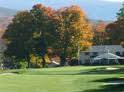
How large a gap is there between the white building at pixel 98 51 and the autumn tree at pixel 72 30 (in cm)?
1992

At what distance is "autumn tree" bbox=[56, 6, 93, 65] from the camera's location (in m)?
105

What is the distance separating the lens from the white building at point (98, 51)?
129 m

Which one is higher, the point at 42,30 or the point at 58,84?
the point at 42,30

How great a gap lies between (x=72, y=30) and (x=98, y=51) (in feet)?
94.0

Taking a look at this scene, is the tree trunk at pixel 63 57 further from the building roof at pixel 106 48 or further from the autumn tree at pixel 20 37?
the building roof at pixel 106 48

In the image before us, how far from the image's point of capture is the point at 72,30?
349 feet

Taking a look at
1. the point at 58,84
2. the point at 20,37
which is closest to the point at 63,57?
the point at 20,37

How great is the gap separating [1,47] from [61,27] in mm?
26888

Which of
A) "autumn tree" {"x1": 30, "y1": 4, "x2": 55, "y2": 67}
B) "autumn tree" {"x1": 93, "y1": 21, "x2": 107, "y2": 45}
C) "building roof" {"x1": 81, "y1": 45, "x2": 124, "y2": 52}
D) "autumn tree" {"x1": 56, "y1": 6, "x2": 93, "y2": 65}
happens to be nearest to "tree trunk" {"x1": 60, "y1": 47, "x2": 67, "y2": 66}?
"autumn tree" {"x1": 56, "y1": 6, "x2": 93, "y2": 65}

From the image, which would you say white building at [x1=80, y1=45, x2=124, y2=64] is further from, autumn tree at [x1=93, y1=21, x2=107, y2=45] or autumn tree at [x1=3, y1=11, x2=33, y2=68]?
autumn tree at [x1=3, y1=11, x2=33, y2=68]

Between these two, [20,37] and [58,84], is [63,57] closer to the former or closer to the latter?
[20,37]

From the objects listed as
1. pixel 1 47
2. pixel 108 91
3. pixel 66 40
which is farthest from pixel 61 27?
pixel 108 91

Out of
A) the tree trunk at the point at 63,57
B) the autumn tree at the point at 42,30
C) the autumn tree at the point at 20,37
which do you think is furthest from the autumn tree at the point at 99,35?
the autumn tree at the point at 20,37

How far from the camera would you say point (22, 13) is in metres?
108
